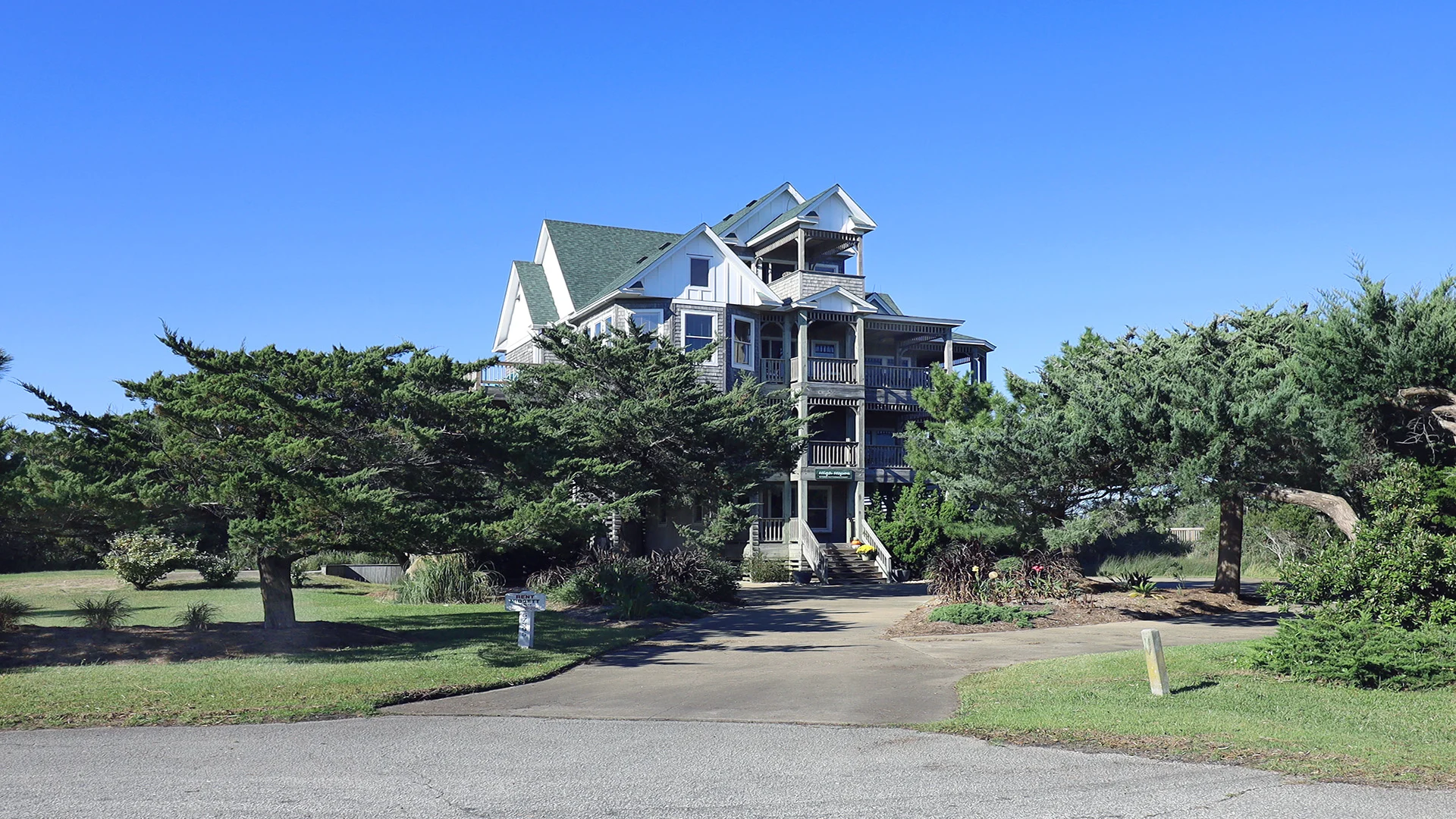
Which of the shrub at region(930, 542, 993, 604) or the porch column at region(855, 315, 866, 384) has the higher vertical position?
the porch column at region(855, 315, 866, 384)

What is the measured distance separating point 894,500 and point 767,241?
10658 millimetres

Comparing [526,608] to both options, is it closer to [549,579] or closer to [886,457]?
[549,579]

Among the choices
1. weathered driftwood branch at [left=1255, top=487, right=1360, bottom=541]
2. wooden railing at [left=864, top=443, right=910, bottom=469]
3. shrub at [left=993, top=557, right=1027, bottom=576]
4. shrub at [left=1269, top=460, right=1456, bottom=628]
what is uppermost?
wooden railing at [left=864, top=443, right=910, bottom=469]

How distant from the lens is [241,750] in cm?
954

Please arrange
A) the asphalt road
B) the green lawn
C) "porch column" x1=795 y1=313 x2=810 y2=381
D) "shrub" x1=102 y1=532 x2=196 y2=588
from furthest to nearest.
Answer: "porch column" x1=795 y1=313 x2=810 y2=381 < "shrub" x1=102 y1=532 x2=196 y2=588 < the green lawn < the asphalt road

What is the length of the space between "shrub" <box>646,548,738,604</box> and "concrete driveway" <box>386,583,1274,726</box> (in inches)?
52.2

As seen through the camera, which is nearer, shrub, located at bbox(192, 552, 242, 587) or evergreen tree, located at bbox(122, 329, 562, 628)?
evergreen tree, located at bbox(122, 329, 562, 628)

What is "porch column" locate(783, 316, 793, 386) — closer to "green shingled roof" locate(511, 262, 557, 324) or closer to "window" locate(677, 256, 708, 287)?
"window" locate(677, 256, 708, 287)

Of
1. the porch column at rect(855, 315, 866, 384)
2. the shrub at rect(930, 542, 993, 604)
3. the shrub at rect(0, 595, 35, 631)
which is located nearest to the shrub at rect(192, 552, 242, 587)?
the shrub at rect(0, 595, 35, 631)

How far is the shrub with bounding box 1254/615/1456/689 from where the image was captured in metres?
12.5

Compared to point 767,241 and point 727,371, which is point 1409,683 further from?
point 767,241

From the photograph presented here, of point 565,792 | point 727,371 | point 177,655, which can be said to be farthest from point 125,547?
point 565,792

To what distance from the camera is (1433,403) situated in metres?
16.6

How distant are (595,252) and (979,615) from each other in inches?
1018
